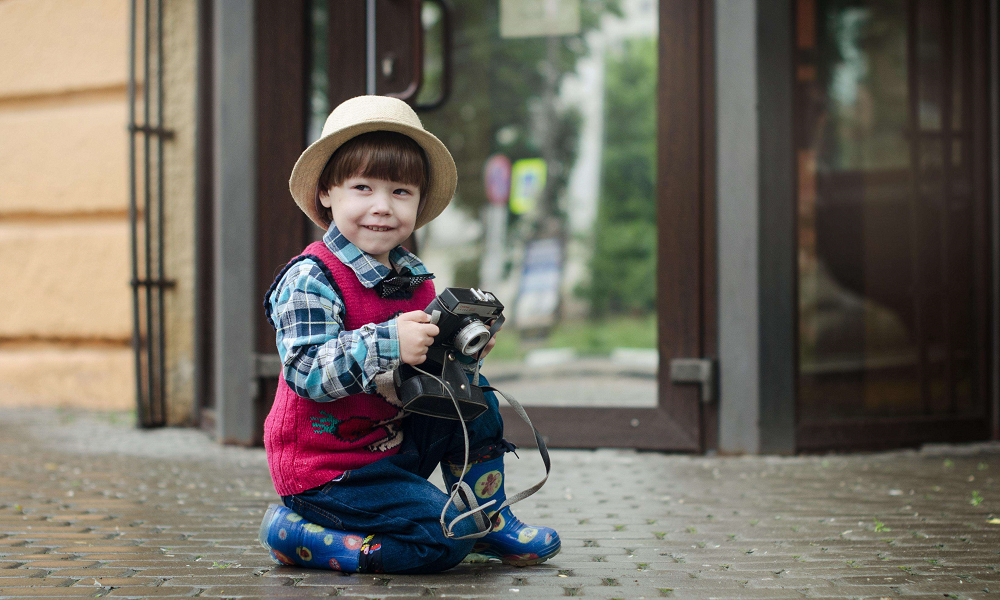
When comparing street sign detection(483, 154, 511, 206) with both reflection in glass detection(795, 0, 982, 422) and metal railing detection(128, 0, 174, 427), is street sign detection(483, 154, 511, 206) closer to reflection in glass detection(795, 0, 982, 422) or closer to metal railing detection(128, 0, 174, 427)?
metal railing detection(128, 0, 174, 427)

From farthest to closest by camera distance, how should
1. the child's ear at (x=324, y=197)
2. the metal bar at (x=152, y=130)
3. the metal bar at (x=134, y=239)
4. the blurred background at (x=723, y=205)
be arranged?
the metal bar at (x=152, y=130)
the metal bar at (x=134, y=239)
the blurred background at (x=723, y=205)
the child's ear at (x=324, y=197)

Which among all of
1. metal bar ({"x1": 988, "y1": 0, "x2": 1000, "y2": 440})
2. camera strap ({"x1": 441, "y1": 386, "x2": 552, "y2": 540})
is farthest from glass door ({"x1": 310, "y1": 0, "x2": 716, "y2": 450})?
camera strap ({"x1": 441, "y1": 386, "x2": 552, "y2": 540})

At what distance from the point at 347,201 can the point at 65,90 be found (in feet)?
16.3

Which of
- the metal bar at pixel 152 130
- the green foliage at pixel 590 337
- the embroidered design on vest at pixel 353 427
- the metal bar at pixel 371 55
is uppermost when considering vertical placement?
the metal bar at pixel 371 55

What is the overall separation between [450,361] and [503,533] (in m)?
0.51

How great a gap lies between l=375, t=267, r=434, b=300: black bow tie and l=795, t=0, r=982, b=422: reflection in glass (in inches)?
117

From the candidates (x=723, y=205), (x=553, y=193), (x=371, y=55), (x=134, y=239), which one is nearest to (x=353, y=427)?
(x=371, y=55)

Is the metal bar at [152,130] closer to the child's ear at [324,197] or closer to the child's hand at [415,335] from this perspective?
the child's ear at [324,197]

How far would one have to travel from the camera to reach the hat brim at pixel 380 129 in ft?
7.43

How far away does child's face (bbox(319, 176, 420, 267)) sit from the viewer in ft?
7.42

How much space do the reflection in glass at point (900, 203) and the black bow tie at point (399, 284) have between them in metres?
2.97

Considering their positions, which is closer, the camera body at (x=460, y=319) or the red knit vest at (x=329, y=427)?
the camera body at (x=460, y=319)

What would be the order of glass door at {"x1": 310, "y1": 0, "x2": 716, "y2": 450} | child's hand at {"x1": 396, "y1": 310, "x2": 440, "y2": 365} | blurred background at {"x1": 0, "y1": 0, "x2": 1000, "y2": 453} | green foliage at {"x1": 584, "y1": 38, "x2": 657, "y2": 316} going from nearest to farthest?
child's hand at {"x1": 396, "y1": 310, "x2": 440, "y2": 365} < blurred background at {"x1": 0, "y1": 0, "x2": 1000, "y2": 453} < glass door at {"x1": 310, "y1": 0, "x2": 716, "y2": 450} < green foliage at {"x1": 584, "y1": 38, "x2": 657, "y2": 316}

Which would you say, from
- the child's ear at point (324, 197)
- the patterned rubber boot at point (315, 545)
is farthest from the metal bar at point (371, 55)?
the patterned rubber boot at point (315, 545)
